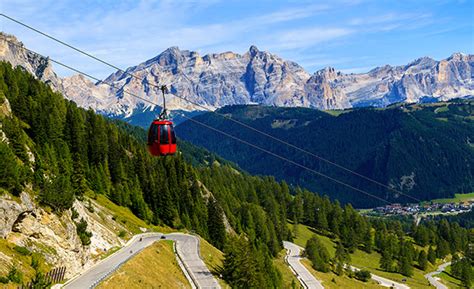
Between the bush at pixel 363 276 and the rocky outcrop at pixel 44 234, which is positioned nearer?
the rocky outcrop at pixel 44 234

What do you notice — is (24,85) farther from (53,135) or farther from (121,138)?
(121,138)

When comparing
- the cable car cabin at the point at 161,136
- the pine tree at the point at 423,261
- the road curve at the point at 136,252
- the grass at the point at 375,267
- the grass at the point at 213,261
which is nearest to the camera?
the cable car cabin at the point at 161,136

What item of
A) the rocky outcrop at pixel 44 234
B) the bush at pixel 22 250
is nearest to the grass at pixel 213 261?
the rocky outcrop at pixel 44 234

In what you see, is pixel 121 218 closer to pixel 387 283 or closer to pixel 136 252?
pixel 136 252

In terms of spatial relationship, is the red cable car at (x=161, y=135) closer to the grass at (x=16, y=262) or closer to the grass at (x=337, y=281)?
the grass at (x=16, y=262)

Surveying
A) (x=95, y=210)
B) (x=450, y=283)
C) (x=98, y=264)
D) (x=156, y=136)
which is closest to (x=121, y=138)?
(x=95, y=210)

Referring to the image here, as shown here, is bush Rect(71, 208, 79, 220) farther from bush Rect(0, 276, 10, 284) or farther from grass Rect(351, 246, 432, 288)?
grass Rect(351, 246, 432, 288)

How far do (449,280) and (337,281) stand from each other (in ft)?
227

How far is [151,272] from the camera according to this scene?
69688 mm

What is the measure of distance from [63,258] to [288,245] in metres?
126

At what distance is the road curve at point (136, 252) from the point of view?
61281 millimetres

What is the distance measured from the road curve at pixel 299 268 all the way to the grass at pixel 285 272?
147 centimetres

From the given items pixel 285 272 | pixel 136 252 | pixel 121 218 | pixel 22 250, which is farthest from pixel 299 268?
pixel 22 250

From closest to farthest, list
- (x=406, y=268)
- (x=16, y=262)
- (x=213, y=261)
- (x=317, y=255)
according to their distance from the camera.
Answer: (x=16, y=262), (x=213, y=261), (x=317, y=255), (x=406, y=268)
